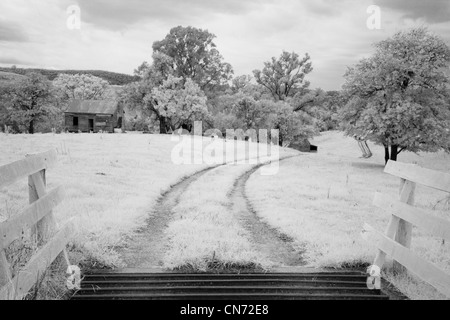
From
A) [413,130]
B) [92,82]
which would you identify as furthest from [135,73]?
[413,130]

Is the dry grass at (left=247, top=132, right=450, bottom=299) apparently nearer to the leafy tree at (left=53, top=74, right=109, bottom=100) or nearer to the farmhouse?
the farmhouse

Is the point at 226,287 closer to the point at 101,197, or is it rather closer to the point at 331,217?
the point at 331,217

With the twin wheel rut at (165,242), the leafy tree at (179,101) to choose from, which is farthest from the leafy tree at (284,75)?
the twin wheel rut at (165,242)

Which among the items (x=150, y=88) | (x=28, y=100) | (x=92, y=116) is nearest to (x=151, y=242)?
(x=150, y=88)

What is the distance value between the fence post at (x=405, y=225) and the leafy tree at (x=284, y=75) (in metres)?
59.0

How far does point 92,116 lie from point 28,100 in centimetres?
1387

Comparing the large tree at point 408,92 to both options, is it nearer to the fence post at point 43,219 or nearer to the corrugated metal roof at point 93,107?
the fence post at point 43,219

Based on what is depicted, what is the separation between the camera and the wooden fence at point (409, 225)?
4.35 m

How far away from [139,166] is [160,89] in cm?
3083

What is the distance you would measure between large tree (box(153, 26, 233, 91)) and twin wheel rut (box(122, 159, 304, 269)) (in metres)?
44.1

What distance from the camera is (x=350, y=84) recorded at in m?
27.9

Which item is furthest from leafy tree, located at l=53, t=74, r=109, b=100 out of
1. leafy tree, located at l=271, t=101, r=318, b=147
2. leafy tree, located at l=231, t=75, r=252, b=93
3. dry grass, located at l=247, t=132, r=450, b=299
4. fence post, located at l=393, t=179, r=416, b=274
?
fence post, located at l=393, t=179, r=416, b=274

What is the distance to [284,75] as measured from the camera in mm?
64812

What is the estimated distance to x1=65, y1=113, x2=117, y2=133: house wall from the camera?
64.4m
